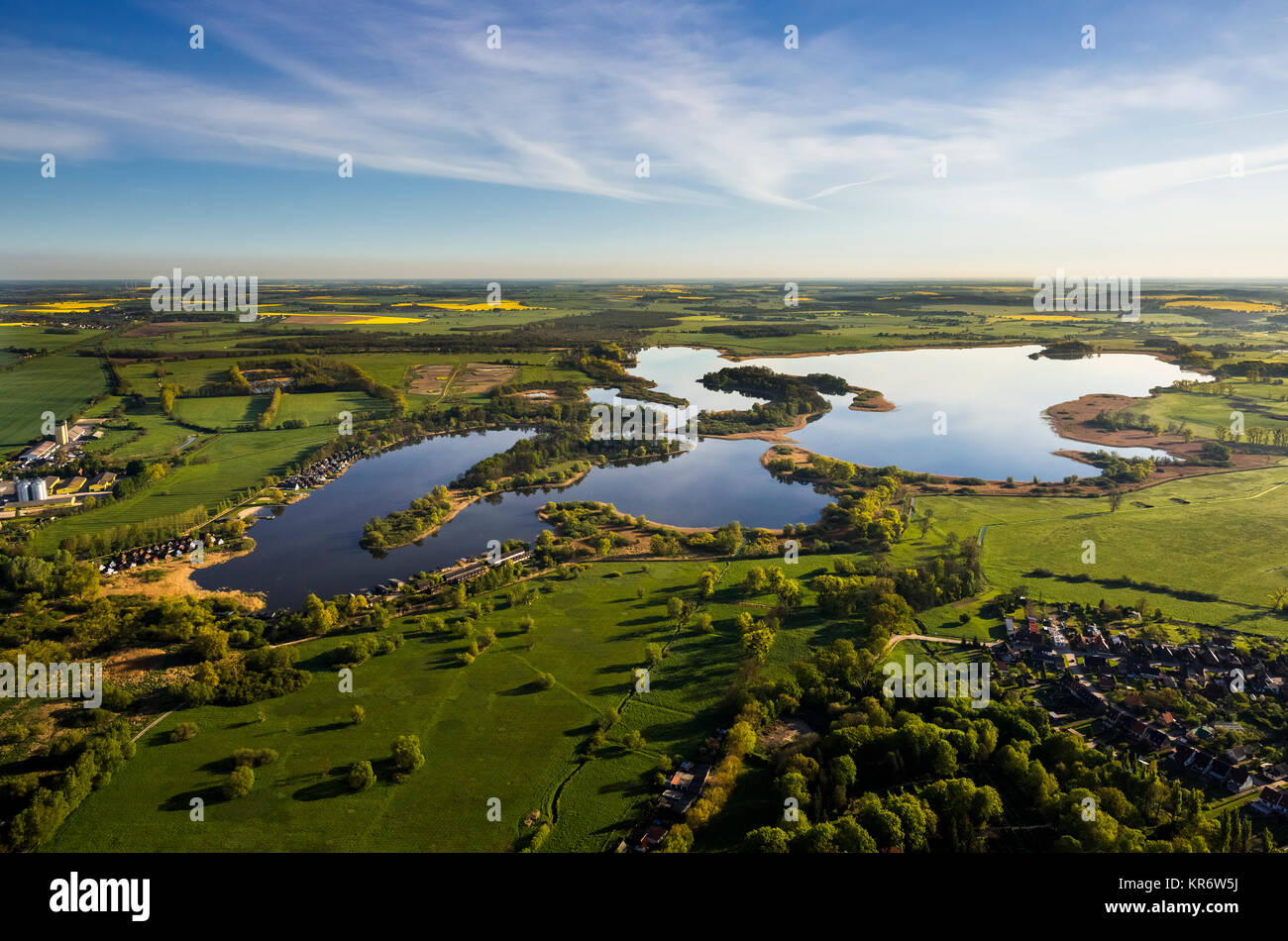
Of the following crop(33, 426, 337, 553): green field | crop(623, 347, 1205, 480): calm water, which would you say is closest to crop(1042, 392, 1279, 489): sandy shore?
crop(623, 347, 1205, 480): calm water

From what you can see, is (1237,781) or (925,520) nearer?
(1237,781)

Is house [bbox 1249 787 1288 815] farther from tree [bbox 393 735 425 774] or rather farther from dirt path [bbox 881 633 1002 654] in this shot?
tree [bbox 393 735 425 774]

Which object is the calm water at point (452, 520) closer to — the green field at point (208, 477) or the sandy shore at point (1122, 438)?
the green field at point (208, 477)

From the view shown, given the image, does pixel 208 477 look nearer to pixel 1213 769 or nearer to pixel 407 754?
pixel 407 754

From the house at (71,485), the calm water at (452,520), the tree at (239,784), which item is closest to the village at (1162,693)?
the calm water at (452,520)

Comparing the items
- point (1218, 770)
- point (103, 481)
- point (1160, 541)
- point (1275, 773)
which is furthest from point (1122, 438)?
point (103, 481)
